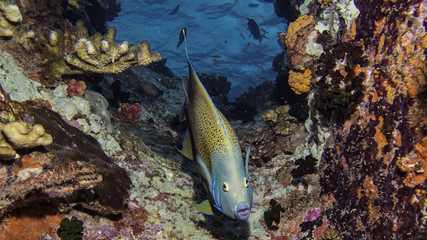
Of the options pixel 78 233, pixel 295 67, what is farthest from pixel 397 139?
pixel 78 233

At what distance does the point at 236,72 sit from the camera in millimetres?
39281

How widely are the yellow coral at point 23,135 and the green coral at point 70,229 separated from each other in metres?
1.17

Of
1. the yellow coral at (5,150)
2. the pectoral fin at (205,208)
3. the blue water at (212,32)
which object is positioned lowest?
the blue water at (212,32)

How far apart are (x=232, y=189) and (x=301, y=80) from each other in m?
4.06

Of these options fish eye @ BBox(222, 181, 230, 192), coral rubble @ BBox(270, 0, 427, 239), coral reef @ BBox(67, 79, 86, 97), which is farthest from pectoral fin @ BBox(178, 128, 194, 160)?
coral reef @ BBox(67, 79, 86, 97)

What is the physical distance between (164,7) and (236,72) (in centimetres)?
1645

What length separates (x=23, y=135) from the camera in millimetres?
2178

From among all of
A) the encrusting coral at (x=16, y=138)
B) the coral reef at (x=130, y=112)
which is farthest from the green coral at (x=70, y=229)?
the coral reef at (x=130, y=112)

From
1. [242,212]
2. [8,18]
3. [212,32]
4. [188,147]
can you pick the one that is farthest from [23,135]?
[212,32]

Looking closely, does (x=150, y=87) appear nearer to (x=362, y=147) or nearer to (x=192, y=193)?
(x=192, y=193)

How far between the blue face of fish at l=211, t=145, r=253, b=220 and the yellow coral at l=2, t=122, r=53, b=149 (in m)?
1.80

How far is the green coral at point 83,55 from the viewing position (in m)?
3.96

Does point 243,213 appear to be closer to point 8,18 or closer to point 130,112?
point 8,18

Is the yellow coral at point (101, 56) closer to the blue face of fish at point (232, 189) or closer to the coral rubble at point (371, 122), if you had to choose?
the blue face of fish at point (232, 189)
